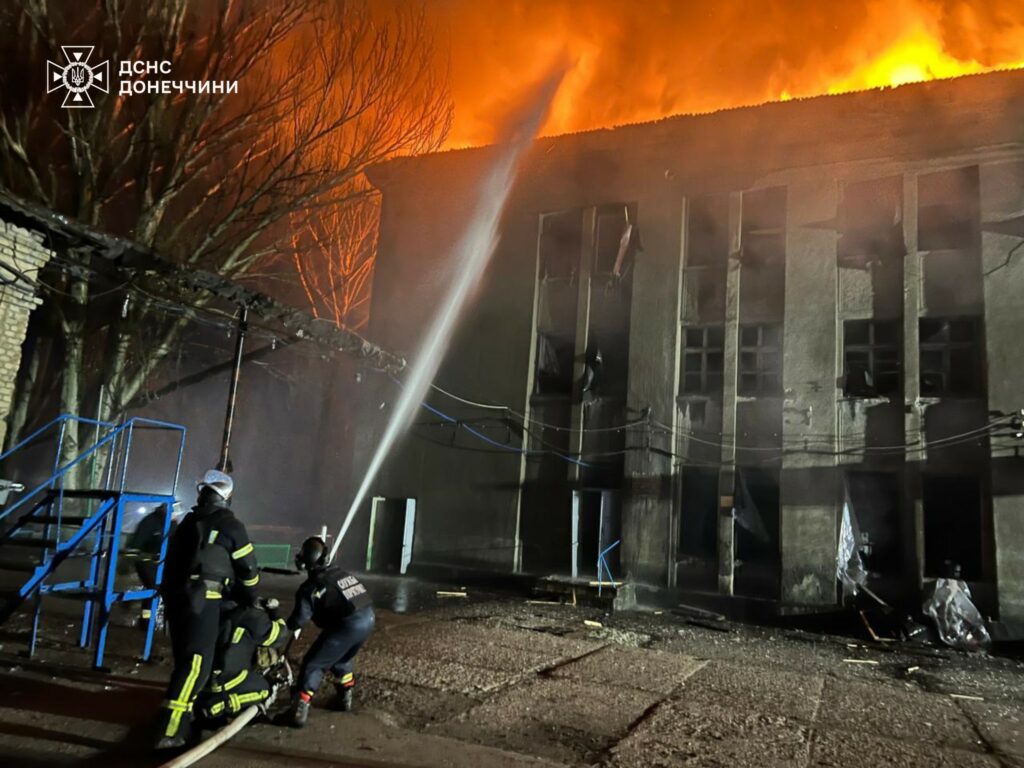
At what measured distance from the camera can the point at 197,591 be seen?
402 cm

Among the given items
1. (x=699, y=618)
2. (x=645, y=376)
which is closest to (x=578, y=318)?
(x=645, y=376)

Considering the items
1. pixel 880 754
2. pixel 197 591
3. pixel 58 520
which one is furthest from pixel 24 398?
pixel 880 754

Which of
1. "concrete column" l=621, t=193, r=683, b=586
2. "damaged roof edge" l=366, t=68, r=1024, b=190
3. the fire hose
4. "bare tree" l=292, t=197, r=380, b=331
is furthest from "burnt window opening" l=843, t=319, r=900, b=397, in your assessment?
"bare tree" l=292, t=197, r=380, b=331

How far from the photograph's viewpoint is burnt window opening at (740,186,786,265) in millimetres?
12984

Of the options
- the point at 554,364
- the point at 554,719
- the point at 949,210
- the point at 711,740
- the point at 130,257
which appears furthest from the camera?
the point at 554,364

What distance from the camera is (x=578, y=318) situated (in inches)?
559

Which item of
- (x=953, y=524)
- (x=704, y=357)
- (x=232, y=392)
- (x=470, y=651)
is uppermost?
(x=704, y=357)

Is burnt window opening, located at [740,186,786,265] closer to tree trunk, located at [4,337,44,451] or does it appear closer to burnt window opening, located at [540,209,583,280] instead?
burnt window opening, located at [540,209,583,280]

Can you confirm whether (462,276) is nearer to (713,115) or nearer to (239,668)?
(713,115)

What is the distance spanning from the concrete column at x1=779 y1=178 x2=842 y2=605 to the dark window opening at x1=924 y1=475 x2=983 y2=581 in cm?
158

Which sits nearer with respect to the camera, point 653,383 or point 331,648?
point 331,648

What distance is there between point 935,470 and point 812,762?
8.79 metres

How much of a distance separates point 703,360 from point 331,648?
10.4m

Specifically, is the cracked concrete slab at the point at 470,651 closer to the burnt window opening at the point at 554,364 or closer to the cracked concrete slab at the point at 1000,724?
the cracked concrete slab at the point at 1000,724
